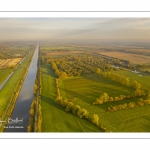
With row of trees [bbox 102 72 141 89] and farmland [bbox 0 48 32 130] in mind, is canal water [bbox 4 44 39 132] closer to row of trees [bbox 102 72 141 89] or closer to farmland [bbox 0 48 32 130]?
farmland [bbox 0 48 32 130]

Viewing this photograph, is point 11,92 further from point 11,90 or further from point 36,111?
point 36,111

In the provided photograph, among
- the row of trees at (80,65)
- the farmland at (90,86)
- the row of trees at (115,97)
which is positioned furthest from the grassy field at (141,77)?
the row of trees at (80,65)

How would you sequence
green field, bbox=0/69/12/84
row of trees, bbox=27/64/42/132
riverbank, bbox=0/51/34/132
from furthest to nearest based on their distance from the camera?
1. green field, bbox=0/69/12/84
2. riverbank, bbox=0/51/34/132
3. row of trees, bbox=27/64/42/132

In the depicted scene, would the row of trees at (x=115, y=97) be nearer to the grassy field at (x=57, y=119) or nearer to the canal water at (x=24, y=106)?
the grassy field at (x=57, y=119)

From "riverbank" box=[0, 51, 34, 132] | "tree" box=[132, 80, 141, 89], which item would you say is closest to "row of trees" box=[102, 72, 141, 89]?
"tree" box=[132, 80, 141, 89]
